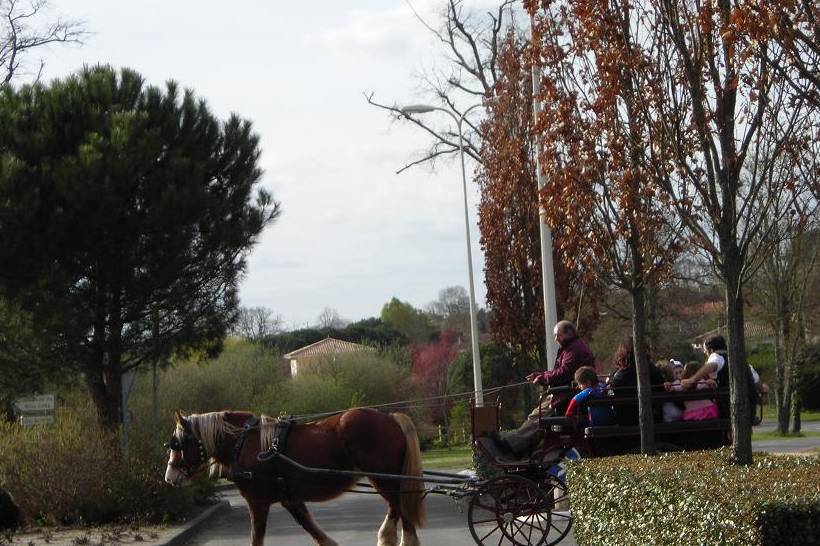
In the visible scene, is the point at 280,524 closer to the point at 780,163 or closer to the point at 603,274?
the point at 603,274

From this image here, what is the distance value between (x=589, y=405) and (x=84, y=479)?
828cm

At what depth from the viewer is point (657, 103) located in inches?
399

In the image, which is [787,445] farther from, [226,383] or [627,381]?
[627,381]

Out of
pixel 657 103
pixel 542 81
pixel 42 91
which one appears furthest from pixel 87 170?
pixel 657 103

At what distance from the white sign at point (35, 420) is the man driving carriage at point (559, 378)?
30.2 ft

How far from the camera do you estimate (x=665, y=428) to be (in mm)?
12203

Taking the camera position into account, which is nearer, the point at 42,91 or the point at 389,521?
the point at 389,521

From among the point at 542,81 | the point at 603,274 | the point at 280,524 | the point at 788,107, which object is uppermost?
the point at 542,81

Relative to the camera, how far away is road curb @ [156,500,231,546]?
584 inches

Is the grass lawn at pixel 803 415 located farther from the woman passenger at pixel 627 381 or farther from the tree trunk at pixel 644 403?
the tree trunk at pixel 644 403

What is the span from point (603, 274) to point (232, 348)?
30378 millimetres

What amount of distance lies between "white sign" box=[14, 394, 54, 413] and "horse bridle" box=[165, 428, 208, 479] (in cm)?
803

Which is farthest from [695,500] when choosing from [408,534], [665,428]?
[665,428]

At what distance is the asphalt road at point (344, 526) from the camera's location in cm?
1441
